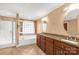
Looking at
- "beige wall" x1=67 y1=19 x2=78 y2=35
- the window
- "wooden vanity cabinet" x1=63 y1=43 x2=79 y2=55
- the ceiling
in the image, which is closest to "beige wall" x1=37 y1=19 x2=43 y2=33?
the ceiling

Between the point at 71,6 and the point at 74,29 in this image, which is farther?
the point at 71,6

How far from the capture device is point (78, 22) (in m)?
2.46

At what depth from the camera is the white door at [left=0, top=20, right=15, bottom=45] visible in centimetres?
494

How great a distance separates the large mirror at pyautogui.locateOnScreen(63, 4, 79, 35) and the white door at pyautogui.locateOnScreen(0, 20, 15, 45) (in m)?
3.20

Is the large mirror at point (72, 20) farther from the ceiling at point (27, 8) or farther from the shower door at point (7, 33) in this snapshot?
the shower door at point (7, 33)

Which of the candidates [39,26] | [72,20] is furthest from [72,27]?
[39,26]

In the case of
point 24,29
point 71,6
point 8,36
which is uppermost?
point 71,6

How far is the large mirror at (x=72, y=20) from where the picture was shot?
2.57m

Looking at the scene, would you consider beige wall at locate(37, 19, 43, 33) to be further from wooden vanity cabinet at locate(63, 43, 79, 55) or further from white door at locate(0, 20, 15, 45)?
wooden vanity cabinet at locate(63, 43, 79, 55)

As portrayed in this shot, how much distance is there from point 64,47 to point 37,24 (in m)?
3.34

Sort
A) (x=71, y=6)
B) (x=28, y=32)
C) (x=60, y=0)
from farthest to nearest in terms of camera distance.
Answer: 1. (x=28, y=32)
2. (x=71, y=6)
3. (x=60, y=0)

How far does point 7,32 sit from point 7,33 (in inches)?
2.1
